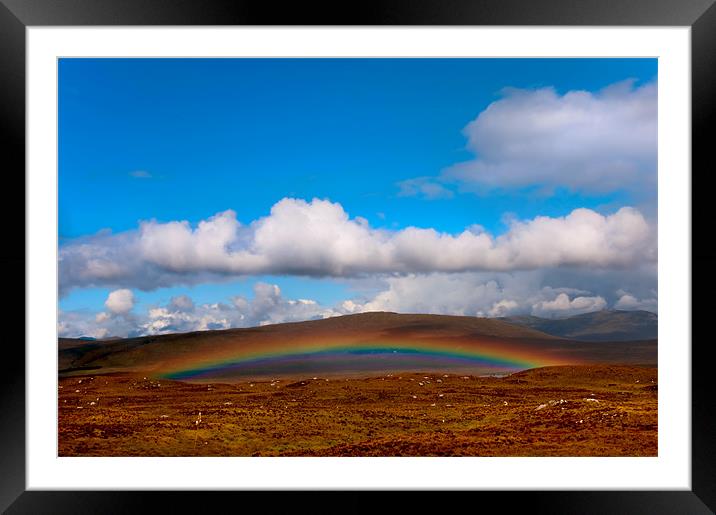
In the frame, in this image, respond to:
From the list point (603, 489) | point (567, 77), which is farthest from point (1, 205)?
point (567, 77)

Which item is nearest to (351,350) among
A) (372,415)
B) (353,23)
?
(372,415)

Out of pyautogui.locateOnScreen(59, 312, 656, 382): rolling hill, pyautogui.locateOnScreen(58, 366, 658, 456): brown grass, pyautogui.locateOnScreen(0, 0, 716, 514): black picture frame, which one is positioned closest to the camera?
pyautogui.locateOnScreen(0, 0, 716, 514): black picture frame

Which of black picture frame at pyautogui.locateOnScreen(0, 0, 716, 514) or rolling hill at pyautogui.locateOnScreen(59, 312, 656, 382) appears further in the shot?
rolling hill at pyautogui.locateOnScreen(59, 312, 656, 382)

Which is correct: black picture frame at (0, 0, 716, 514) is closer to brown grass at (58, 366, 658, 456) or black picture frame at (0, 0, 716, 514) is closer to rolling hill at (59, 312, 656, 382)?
brown grass at (58, 366, 658, 456)

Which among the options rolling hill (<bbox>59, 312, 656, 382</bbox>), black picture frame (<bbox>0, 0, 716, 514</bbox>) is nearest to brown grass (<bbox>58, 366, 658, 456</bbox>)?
rolling hill (<bbox>59, 312, 656, 382</bbox>)

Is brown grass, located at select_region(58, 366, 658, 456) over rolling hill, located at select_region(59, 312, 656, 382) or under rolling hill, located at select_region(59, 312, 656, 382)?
under

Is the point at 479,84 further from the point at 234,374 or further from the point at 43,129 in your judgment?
the point at 234,374

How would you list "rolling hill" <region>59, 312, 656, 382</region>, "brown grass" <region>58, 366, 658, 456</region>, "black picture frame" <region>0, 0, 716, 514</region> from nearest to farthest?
"black picture frame" <region>0, 0, 716, 514</region>
"brown grass" <region>58, 366, 658, 456</region>
"rolling hill" <region>59, 312, 656, 382</region>

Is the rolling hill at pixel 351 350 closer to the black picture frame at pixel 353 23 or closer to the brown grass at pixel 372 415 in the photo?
the brown grass at pixel 372 415
